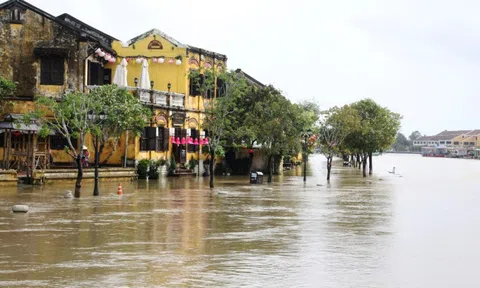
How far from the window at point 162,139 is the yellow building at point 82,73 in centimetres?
4

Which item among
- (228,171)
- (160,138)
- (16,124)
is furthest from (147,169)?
(16,124)

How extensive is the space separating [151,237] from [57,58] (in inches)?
1138

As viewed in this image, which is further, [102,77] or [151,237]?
[102,77]

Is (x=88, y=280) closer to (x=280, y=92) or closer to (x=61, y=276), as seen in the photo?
(x=61, y=276)

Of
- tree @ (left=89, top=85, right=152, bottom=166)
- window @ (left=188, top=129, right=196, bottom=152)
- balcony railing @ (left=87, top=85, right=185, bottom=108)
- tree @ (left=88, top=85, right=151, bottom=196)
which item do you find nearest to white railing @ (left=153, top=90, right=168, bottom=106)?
balcony railing @ (left=87, top=85, right=185, bottom=108)

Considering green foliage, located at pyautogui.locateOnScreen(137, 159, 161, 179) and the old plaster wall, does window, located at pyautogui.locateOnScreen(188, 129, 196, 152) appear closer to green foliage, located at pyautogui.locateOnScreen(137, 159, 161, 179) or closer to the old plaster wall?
green foliage, located at pyautogui.locateOnScreen(137, 159, 161, 179)

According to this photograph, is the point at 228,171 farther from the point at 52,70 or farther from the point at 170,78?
the point at 52,70

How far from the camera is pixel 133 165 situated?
48.1 meters

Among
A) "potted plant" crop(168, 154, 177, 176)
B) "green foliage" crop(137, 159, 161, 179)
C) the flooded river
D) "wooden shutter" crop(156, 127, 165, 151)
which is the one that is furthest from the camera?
"potted plant" crop(168, 154, 177, 176)

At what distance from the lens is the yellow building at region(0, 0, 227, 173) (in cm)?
4447

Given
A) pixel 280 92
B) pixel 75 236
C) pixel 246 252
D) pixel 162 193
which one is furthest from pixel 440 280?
pixel 280 92

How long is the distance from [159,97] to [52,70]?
8.35 m

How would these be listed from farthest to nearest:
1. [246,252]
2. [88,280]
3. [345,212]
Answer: [345,212]
[246,252]
[88,280]

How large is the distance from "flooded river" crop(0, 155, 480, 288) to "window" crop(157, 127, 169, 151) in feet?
56.0
